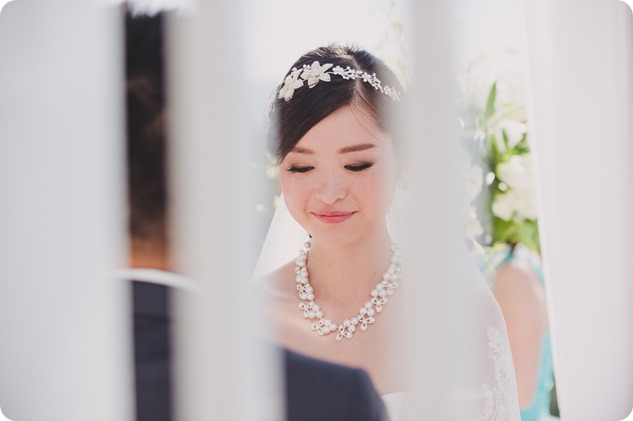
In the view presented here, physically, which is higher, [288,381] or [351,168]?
[351,168]

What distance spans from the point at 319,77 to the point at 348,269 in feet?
1.04

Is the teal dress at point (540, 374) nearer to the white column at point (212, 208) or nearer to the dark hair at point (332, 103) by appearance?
the dark hair at point (332, 103)

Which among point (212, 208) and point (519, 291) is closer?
point (212, 208)

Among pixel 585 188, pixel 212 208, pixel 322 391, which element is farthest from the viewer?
pixel 585 188

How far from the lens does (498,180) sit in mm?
1301

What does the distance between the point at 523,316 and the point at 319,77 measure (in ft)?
1.80

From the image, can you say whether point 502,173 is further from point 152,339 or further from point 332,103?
point 152,339

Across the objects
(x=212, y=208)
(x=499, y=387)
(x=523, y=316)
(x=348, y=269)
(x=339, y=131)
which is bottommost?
(x=499, y=387)

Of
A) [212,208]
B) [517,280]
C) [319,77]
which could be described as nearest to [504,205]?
[517,280]

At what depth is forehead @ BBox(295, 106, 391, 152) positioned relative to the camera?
120cm

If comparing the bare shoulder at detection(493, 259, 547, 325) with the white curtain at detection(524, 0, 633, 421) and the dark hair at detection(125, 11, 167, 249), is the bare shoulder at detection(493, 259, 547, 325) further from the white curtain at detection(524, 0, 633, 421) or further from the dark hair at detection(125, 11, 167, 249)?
the dark hair at detection(125, 11, 167, 249)

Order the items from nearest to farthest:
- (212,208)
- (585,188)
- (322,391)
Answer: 1. (212,208)
2. (322,391)
3. (585,188)

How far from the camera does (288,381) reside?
124 cm

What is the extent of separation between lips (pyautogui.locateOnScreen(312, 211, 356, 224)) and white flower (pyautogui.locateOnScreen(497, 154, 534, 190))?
278 millimetres
